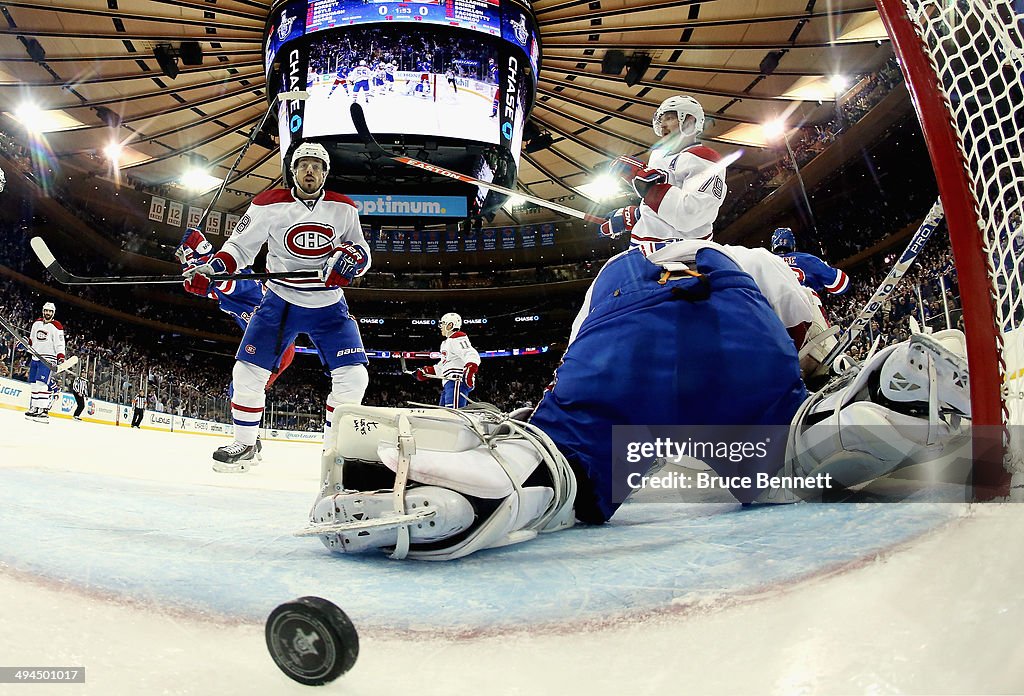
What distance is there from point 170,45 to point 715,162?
4.03m

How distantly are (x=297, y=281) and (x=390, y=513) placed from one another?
1.47 metres

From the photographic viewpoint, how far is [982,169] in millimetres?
646

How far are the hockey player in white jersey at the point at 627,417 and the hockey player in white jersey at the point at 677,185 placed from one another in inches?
17.1

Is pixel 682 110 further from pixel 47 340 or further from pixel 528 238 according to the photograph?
pixel 528 238

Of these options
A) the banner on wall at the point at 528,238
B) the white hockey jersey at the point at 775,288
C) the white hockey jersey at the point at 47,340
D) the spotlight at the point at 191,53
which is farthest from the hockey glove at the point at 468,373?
the white hockey jersey at the point at 775,288

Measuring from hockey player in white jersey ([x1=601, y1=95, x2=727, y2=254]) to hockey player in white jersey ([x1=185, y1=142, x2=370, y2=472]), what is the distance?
3.20ft

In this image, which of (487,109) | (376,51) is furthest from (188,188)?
(487,109)

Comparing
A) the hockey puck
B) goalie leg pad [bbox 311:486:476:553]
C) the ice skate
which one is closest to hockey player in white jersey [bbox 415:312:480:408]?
the ice skate

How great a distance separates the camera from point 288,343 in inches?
73.0

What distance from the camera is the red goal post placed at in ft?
1.92

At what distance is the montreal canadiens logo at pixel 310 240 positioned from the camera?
1.90 metres

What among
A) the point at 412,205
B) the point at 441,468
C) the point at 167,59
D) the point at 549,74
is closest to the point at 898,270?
the point at 441,468

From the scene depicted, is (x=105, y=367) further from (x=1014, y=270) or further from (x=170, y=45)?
(x=1014, y=270)

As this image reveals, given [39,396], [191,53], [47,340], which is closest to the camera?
[39,396]
